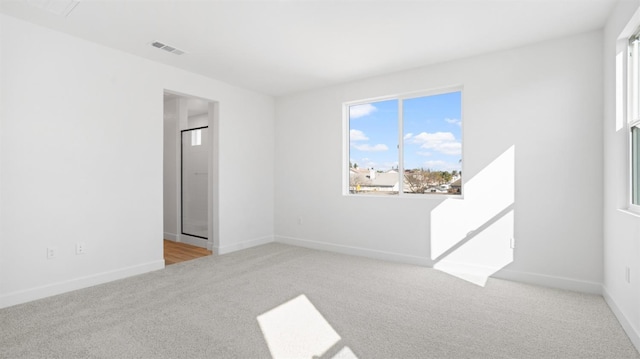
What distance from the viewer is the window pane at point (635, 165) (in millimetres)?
2359

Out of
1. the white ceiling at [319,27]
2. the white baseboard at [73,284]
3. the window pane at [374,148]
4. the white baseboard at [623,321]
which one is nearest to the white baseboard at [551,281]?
the white baseboard at [623,321]

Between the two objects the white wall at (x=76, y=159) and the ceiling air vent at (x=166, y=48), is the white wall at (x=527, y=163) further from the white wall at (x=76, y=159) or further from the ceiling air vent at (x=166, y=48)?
the white wall at (x=76, y=159)

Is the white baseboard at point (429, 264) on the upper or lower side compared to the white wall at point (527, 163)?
lower

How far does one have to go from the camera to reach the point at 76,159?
322 cm

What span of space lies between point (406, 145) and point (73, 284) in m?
4.06

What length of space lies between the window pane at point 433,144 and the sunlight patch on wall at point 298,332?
7.47 feet

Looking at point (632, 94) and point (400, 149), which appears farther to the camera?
point (400, 149)

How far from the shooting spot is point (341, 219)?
15.8 ft

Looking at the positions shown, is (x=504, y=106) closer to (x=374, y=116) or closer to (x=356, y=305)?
(x=374, y=116)

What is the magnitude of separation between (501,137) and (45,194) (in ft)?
15.2

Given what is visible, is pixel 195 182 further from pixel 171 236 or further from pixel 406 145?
pixel 406 145

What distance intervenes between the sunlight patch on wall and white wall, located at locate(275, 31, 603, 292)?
6.43 ft

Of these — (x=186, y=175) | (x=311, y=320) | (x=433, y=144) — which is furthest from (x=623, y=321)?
(x=186, y=175)

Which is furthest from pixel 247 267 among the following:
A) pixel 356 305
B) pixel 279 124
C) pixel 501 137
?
pixel 501 137
